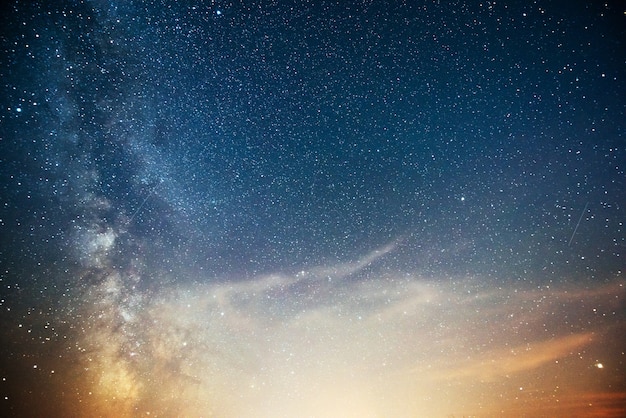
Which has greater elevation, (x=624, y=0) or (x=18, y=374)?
(x=624, y=0)

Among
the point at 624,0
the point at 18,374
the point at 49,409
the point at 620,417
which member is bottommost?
the point at 620,417

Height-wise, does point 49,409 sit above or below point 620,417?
above

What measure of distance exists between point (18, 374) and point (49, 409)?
670 centimetres

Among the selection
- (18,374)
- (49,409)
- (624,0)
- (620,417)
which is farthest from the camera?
(620,417)

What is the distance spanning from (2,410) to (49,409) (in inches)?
144

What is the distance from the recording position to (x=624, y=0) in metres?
7.01

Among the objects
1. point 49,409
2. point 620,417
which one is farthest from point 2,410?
point 620,417

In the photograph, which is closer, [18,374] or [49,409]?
[18,374]

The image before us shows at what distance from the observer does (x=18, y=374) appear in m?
24.1

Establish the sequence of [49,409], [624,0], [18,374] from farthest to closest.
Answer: [49,409] < [18,374] < [624,0]

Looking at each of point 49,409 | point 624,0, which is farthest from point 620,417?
point 49,409

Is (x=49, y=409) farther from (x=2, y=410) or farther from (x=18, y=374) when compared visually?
(x=18, y=374)

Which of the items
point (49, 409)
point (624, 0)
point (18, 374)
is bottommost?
point (49, 409)

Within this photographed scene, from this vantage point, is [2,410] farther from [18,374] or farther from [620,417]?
[620,417]
